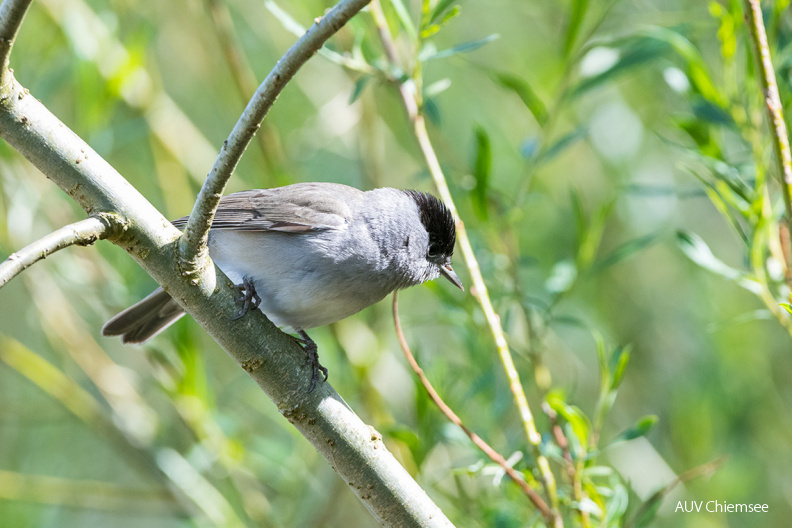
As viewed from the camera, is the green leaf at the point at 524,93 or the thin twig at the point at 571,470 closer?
the thin twig at the point at 571,470

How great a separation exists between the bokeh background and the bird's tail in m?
0.10

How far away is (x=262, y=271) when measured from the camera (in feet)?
8.82

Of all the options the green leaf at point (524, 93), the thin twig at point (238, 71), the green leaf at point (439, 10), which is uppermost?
the thin twig at point (238, 71)

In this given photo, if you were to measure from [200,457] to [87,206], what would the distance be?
6.45ft

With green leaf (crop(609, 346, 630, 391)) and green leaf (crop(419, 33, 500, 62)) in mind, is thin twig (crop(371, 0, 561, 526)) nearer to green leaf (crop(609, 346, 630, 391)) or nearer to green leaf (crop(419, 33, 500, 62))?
green leaf (crop(419, 33, 500, 62))

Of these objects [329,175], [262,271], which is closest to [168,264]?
[262,271]

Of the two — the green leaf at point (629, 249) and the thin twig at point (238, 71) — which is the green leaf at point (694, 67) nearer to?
the green leaf at point (629, 249)

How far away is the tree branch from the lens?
4.25 ft

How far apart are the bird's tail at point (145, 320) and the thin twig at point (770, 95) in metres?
2.23

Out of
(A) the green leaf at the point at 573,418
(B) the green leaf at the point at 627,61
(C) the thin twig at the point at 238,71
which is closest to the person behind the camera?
(A) the green leaf at the point at 573,418

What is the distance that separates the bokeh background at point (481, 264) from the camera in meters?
2.66

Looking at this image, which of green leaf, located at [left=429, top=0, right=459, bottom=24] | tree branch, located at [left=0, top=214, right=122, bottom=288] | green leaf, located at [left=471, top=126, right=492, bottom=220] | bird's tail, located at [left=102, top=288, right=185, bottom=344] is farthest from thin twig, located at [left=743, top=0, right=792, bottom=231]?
bird's tail, located at [left=102, top=288, right=185, bottom=344]

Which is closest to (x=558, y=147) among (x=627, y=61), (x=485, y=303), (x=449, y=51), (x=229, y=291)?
(x=627, y=61)

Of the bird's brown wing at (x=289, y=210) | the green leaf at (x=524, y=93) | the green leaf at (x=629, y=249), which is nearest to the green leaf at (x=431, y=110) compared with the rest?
the green leaf at (x=524, y=93)
